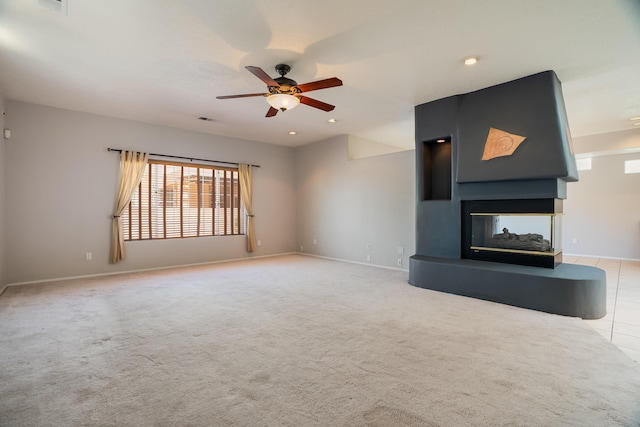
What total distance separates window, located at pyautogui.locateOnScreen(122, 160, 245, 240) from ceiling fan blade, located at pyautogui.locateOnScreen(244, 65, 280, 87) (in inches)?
160

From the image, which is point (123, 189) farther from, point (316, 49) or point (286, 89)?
point (316, 49)

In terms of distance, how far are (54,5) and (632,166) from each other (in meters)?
10.2

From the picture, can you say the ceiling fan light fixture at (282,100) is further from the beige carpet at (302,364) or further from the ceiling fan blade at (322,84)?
the beige carpet at (302,364)

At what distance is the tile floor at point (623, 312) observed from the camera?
9.23ft

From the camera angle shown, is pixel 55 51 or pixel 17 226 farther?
pixel 17 226

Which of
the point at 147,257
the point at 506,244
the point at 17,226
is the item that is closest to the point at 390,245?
the point at 506,244

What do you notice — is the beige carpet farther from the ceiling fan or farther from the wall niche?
the ceiling fan

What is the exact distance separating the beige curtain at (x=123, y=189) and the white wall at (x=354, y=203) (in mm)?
3806

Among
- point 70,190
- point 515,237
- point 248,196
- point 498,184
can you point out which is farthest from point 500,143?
point 70,190

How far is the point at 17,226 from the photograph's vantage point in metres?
4.80

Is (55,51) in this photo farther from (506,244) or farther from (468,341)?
(506,244)

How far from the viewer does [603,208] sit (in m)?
7.23

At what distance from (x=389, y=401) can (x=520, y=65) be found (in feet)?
12.6

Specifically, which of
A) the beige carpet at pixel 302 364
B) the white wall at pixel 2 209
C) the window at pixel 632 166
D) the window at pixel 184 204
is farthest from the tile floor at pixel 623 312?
the white wall at pixel 2 209
